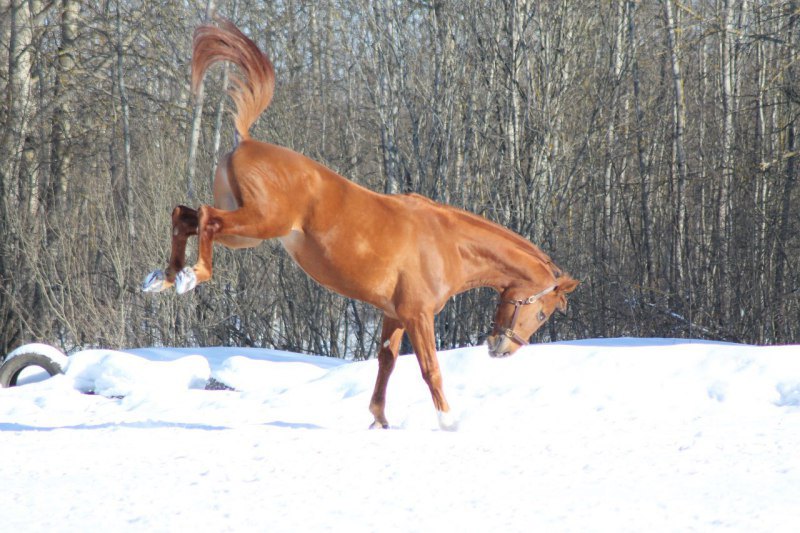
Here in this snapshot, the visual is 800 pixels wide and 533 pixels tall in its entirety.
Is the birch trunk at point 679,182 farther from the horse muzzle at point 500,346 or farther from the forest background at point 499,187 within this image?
the horse muzzle at point 500,346

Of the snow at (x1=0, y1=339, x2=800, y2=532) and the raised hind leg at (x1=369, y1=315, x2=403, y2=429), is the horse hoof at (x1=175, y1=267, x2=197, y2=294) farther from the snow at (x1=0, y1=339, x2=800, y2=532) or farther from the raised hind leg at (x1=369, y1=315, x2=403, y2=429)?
the raised hind leg at (x1=369, y1=315, x2=403, y2=429)

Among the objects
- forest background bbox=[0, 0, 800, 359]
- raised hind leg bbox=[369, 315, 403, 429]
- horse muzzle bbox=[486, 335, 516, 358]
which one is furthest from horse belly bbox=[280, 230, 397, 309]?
forest background bbox=[0, 0, 800, 359]

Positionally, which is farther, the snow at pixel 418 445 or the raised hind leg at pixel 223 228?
the raised hind leg at pixel 223 228

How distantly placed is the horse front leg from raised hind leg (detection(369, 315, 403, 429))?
138 centimetres

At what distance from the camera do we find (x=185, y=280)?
4691 mm

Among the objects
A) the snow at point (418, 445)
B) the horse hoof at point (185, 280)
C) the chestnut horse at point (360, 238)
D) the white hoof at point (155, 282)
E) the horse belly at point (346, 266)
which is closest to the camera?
the snow at point (418, 445)

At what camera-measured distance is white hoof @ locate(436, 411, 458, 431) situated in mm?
5438

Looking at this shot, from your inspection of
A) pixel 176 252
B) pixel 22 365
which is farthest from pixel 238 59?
pixel 22 365

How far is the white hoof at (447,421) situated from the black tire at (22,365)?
13.3 feet

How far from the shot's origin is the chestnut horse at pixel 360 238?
5.09 m

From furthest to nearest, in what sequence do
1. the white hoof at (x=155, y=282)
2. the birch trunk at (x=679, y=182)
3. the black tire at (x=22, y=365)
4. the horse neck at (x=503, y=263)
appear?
the birch trunk at (x=679, y=182) < the black tire at (x=22, y=365) < the horse neck at (x=503, y=263) < the white hoof at (x=155, y=282)

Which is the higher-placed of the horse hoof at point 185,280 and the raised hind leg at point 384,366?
the horse hoof at point 185,280

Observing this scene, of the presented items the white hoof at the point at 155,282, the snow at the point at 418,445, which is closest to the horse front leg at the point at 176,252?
the white hoof at the point at 155,282

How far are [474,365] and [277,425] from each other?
193 centimetres
